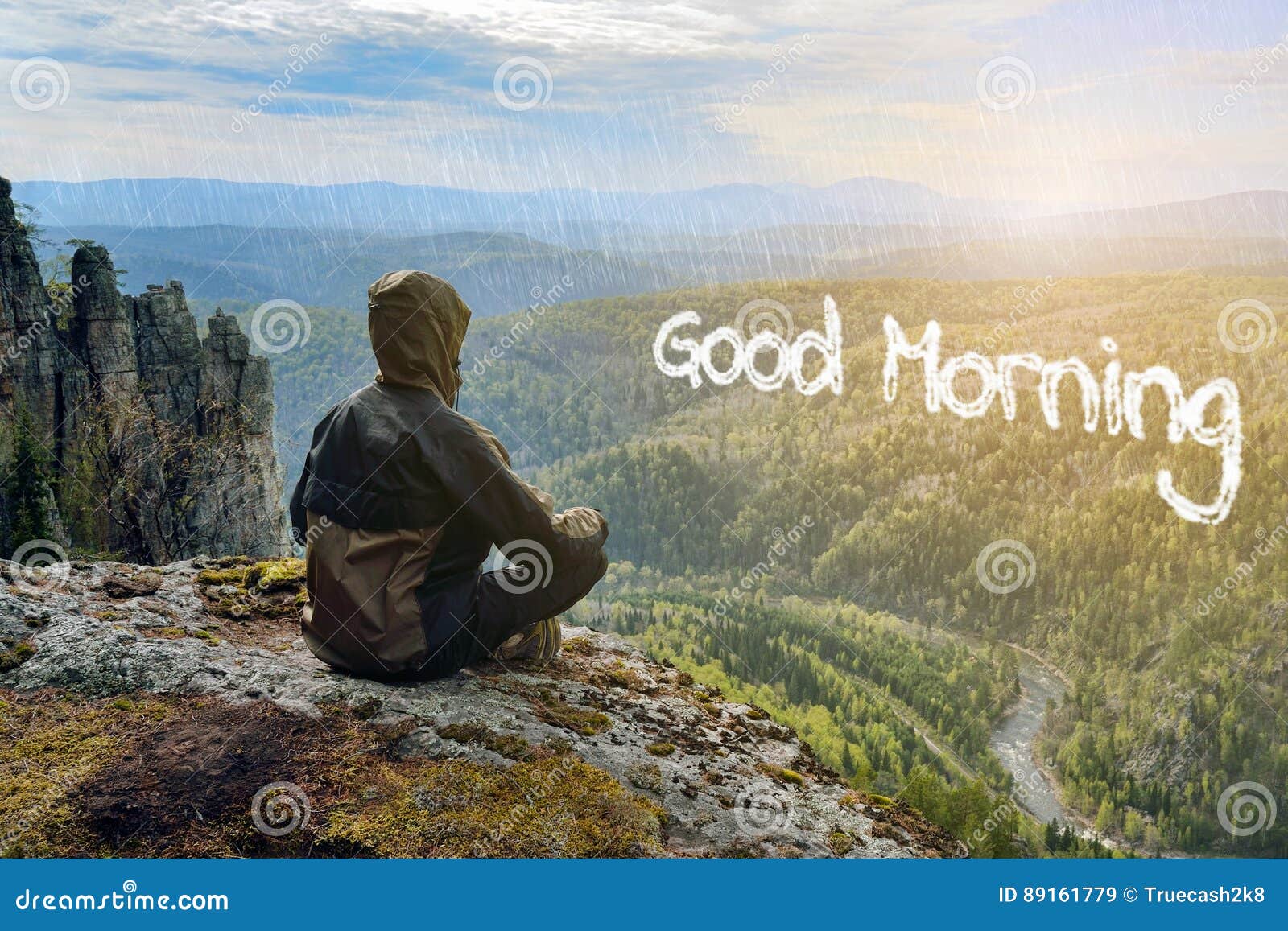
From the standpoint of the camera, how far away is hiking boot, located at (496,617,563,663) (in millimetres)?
8186

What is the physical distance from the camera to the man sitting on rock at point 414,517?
684 centimetres

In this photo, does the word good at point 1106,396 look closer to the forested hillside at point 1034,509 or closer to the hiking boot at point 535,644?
the forested hillside at point 1034,509

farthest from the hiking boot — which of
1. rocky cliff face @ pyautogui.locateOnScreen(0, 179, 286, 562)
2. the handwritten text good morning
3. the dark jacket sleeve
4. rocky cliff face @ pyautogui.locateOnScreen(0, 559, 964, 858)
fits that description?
the handwritten text good morning

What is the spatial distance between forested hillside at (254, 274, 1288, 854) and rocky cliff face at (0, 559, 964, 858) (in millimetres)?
82592

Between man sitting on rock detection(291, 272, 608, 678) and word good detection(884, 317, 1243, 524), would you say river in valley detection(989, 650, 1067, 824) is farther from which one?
man sitting on rock detection(291, 272, 608, 678)

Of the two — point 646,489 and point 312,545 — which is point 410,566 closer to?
point 312,545

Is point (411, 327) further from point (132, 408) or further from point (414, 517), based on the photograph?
point (132, 408)

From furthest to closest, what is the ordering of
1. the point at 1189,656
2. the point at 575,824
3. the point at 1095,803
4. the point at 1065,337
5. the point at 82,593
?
the point at 1065,337 → the point at 1189,656 → the point at 1095,803 → the point at 82,593 → the point at 575,824

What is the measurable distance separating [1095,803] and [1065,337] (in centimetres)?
10178

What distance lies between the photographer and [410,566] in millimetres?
7094

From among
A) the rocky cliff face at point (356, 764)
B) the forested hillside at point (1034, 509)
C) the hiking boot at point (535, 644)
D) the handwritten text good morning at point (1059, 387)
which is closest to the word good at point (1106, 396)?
the handwritten text good morning at point (1059, 387)

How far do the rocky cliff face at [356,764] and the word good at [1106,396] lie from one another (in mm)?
149251

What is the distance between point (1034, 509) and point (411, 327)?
524ft

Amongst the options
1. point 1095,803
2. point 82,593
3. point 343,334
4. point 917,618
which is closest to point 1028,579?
point 917,618
